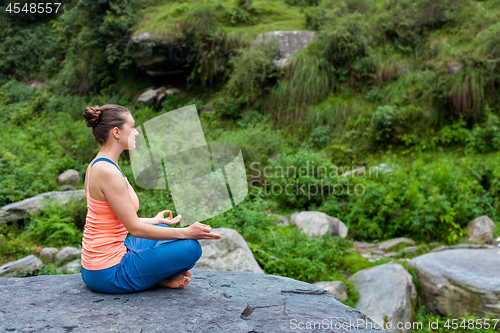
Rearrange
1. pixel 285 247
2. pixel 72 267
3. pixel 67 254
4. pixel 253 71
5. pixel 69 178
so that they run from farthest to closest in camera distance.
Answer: pixel 253 71
pixel 69 178
pixel 285 247
pixel 67 254
pixel 72 267

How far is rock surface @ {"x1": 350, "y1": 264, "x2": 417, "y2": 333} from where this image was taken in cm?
361

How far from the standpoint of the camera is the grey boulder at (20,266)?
357 centimetres

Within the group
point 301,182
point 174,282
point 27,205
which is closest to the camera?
point 174,282

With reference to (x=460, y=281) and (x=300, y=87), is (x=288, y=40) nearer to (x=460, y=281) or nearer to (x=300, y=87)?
(x=300, y=87)

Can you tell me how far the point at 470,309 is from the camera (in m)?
3.58

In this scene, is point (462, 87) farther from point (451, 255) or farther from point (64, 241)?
point (64, 241)

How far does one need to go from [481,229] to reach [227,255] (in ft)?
12.2

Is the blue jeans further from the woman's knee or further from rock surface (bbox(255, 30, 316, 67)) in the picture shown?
rock surface (bbox(255, 30, 316, 67))

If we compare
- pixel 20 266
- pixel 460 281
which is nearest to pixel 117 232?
pixel 20 266

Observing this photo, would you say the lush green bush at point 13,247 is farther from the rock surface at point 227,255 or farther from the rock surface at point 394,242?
the rock surface at point 394,242

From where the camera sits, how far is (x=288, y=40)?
10406mm

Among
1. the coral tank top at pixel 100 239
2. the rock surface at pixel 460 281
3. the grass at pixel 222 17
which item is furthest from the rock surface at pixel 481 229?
the grass at pixel 222 17

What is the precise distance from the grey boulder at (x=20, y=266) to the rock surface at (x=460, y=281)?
14.6ft

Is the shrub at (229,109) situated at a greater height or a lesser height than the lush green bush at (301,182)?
greater
